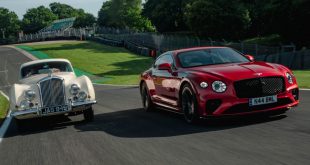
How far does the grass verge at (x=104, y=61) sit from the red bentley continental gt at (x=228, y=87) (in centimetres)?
2235

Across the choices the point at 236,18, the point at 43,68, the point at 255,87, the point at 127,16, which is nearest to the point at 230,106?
the point at 255,87

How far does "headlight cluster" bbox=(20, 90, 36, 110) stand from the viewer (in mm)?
11500

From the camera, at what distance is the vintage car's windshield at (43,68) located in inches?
528

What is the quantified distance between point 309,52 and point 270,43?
20.8 m

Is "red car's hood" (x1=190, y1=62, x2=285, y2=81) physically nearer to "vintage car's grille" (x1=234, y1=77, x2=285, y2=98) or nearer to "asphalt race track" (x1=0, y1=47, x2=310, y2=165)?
"vintage car's grille" (x1=234, y1=77, x2=285, y2=98)

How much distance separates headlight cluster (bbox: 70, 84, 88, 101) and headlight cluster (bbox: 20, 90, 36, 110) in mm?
846

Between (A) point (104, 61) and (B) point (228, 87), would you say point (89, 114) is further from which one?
(A) point (104, 61)

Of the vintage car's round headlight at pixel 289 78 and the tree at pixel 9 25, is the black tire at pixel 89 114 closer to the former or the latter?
the vintage car's round headlight at pixel 289 78

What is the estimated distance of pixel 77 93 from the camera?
11.8 meters

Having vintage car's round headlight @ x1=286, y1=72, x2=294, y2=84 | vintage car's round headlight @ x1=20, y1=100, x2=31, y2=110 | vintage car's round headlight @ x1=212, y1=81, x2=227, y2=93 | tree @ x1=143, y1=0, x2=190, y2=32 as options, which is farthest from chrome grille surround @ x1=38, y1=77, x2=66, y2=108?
tree @ x1=143, y1=0, x2=190, y2=32

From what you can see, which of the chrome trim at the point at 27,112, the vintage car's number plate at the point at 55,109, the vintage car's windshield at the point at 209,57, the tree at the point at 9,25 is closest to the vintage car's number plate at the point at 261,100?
the vintage car's windshield at the point at 209,57

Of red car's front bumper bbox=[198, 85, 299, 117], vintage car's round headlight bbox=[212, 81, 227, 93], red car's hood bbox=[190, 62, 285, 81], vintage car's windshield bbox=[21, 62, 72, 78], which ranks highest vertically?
red car's hood bbox=[190, 62, 285, 81]

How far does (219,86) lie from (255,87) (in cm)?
62

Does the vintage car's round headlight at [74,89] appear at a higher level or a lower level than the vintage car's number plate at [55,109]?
higher
